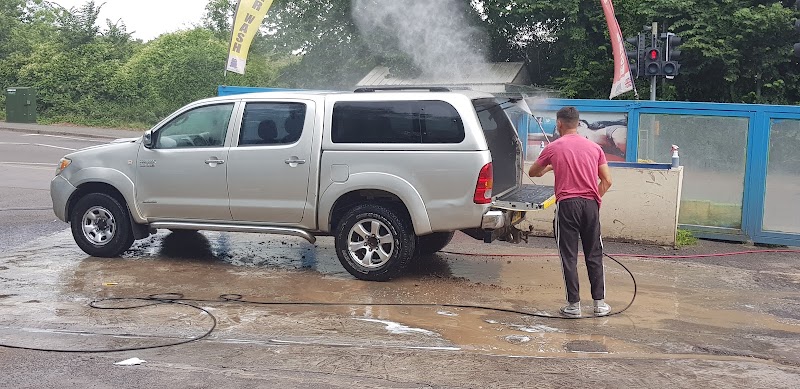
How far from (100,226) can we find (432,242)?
3.55 m

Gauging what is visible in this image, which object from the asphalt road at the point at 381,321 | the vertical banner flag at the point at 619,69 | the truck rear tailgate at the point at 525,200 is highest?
the vertical banner flag at the point at 619,69

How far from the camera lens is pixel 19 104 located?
3044 cm

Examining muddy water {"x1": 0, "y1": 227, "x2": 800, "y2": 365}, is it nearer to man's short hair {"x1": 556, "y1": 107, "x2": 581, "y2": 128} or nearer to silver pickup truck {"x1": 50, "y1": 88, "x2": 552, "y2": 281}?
silver pickup truck {"x1": 50, "y1": 88, "x2": 552, "y2": 281}

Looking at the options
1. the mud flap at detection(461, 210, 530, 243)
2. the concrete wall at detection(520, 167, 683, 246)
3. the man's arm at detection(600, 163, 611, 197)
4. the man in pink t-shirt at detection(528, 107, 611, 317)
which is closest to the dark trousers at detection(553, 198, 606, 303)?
the man in pink t-shirt at detection(528, 107, 611, 317)

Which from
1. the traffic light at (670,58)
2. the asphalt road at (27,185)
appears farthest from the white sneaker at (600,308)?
the traffic light at (670,58)

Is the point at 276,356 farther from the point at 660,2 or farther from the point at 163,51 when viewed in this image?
the point at 163,51

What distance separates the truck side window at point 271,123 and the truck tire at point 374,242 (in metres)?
1.02

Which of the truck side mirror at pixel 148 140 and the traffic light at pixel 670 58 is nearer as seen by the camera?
the truck side mirror at pixel 148 140

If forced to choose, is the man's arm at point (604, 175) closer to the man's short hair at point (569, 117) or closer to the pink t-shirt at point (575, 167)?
the pink t-shirt at point (575, 167)

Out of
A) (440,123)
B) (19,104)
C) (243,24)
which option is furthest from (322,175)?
(19,104)

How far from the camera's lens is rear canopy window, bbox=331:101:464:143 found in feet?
25.7

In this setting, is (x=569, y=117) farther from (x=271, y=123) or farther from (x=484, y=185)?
(x=271, y=123)

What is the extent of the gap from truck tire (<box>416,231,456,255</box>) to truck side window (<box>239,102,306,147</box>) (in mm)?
1888

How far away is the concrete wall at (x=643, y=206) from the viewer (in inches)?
408
